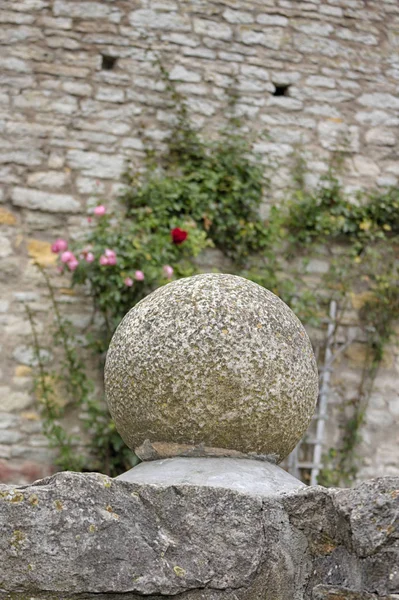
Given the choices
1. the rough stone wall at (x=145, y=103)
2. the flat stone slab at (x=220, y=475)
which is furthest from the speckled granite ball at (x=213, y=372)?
the rough stone wall at (x=145, y=103)

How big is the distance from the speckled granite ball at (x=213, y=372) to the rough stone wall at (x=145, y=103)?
3476 mm

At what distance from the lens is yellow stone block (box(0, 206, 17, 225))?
6.21 m

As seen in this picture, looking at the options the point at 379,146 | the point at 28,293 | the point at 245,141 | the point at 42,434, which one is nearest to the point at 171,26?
the point at 245,141

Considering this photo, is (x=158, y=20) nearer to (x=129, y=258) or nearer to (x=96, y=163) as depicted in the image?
(x=96, y=163)

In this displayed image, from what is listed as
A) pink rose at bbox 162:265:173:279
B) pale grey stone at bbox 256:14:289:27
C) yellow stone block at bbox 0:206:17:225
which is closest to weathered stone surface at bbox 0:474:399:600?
pink rose at bbox 162:265:173:279

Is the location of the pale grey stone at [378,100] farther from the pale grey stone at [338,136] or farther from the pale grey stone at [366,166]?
the pale grey stone at [366,166]

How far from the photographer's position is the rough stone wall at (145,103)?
20.3 ft

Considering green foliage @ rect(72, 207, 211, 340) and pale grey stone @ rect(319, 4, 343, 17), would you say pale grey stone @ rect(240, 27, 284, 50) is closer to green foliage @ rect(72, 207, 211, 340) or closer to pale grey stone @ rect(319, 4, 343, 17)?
pale grey stone @ rect(319, 4, 343, 17)

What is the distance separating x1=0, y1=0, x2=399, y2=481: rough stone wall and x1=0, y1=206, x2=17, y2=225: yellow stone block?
10 mm

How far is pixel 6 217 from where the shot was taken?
20.4 ft

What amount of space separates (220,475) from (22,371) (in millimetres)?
3727

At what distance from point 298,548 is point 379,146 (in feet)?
17.5

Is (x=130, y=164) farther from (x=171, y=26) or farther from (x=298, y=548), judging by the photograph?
(x=298, y=548)

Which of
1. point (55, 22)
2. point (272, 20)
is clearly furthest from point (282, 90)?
point (55, 22)
